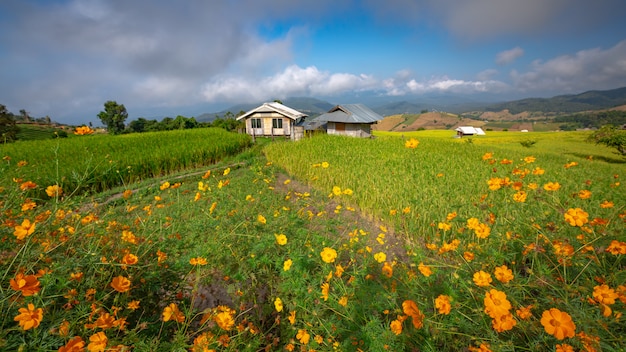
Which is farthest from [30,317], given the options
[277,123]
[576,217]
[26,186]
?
[277,123]

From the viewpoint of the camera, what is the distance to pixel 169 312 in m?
1.41

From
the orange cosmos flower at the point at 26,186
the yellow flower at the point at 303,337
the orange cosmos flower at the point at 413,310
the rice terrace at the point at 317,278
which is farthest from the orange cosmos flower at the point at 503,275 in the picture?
the orange cosmos flower at the point at 26,186

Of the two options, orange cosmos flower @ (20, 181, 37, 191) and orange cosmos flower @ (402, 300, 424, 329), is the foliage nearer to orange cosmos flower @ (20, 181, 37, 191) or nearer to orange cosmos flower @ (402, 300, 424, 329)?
orange cosmos flower @ (20, 181, 37, 191)

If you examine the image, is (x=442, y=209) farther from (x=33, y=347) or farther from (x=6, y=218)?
(x=6, y=218)

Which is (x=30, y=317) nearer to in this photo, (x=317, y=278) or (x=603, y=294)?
(x=317, y=278)

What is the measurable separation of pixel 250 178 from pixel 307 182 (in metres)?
1.67

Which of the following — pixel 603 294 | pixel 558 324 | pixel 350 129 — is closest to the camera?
pixel 558 324

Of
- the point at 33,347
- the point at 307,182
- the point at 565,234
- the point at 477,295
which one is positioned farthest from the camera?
the point at 307,182

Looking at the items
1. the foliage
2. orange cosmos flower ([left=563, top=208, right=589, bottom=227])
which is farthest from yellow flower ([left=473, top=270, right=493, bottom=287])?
the foliage

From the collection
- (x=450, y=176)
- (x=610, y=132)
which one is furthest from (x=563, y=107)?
(x=450, y=176)

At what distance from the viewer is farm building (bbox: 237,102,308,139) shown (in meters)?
23.9

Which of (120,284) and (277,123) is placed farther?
(277,123)

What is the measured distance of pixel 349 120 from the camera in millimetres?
24672

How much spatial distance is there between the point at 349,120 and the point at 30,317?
81.7ft
